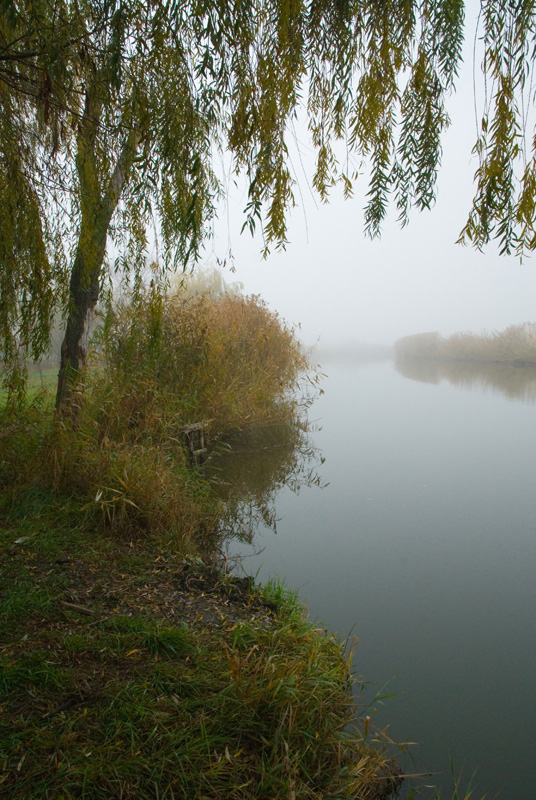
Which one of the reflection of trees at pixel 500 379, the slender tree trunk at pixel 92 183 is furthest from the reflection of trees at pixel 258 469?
the reflection of trees at pixel 500 379

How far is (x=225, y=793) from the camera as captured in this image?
1.46m

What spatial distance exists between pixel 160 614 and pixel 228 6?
2.46 meters

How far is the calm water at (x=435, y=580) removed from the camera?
2.10 metres

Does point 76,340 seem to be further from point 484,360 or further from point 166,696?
point 484,360

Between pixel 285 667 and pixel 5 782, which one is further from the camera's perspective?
pixel 285 667

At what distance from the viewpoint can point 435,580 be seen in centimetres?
338

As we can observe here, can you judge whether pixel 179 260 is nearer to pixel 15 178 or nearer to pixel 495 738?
pixel 15 178

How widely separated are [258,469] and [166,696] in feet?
14.1

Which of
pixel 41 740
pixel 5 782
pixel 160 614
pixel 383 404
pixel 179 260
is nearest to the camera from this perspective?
pixel 5 782

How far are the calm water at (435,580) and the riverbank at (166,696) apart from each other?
31cm

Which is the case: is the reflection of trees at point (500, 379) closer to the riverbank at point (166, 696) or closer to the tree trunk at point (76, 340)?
the tree trunk at point (76, 340)

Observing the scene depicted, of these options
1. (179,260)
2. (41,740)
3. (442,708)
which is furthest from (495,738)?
(179,260)

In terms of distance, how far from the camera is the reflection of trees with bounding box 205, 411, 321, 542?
4.64 meters

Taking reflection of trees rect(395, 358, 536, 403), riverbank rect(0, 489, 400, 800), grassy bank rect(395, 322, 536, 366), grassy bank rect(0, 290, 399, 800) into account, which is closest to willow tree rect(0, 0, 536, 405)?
grassy bank rect(0, 290, 399, 800)
